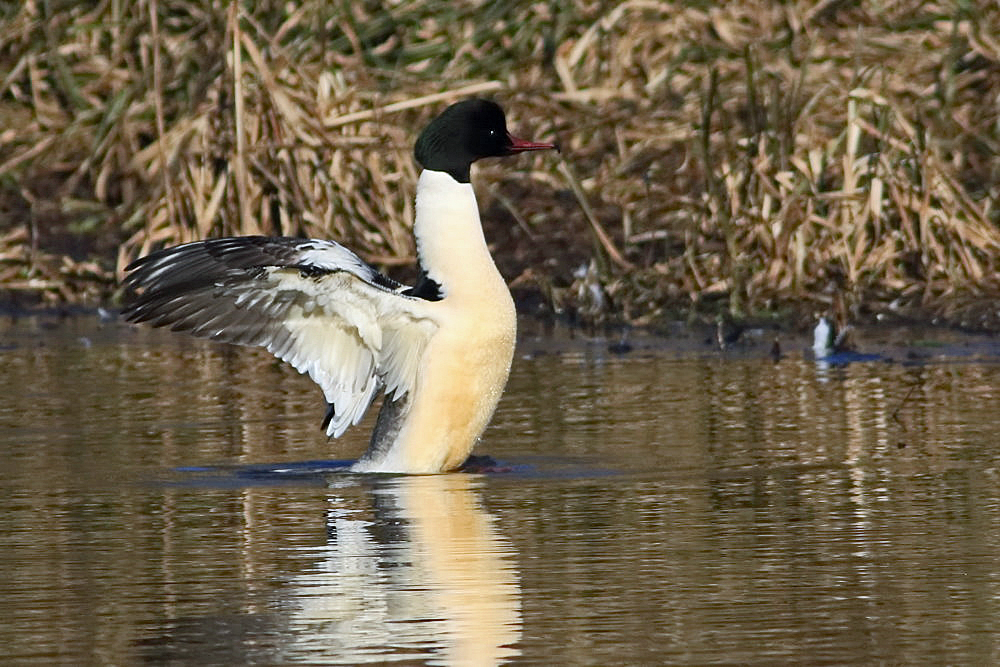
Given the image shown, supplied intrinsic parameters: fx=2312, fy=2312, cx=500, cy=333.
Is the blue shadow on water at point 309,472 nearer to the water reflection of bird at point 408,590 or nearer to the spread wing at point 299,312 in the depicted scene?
the spread wing at point 299,312

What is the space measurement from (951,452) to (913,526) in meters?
1.63

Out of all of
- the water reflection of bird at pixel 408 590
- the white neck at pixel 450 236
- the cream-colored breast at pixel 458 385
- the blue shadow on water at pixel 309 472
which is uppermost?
the white neck at pixel 450 236

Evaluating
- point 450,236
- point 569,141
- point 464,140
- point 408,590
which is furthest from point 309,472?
point 569,141

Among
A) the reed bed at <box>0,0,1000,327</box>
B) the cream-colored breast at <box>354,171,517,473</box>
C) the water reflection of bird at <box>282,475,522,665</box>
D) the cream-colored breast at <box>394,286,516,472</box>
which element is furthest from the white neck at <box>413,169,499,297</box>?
the reed bed at <box>0,0,1000,327</box>

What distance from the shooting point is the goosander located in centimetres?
857

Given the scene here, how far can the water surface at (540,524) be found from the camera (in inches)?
212

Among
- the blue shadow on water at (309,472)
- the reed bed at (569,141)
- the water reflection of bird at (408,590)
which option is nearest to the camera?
the water reflection of bird at (408,590)

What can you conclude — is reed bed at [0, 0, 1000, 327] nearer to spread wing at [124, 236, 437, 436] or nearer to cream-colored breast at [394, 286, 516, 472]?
cream-colored breast at [394, 286, 516, 472]

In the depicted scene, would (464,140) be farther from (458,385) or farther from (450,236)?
(458,385)

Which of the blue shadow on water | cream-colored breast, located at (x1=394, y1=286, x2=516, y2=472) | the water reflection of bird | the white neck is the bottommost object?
the water reflection of bird

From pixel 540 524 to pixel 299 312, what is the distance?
1.99 meters

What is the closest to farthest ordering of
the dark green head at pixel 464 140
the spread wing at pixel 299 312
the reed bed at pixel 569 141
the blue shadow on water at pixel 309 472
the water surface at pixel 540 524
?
the water surface at pixel 540 524 → the blue shadow on water at pixel 309 472 → the spread wing at pixel 299 312 → the dark green head at pixel 464 140 → the reed bed at pixel 569 141

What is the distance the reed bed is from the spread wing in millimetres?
4275

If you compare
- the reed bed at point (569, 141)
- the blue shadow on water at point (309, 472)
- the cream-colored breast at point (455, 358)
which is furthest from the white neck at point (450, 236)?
the reed bed at point (569, 141)
